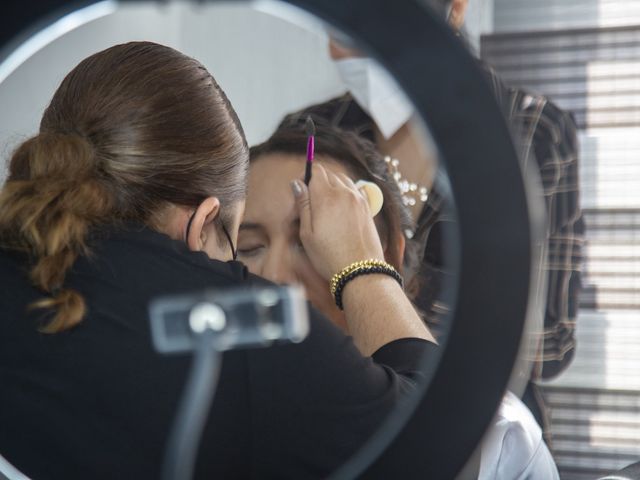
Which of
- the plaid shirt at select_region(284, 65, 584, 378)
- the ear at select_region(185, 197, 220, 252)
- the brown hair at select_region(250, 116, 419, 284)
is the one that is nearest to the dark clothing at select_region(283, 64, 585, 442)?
the plaid shirt at select_region(284, 65, 584, 378)

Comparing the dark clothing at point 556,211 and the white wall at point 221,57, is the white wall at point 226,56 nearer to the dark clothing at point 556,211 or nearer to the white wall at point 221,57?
the white wall at point 221,57

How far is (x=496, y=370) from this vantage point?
1.12ft

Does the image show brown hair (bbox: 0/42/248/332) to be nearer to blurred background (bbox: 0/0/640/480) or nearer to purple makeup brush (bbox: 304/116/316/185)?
purple makeup brush (bbox: 304/116/316/185)

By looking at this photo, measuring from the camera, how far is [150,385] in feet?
1.26

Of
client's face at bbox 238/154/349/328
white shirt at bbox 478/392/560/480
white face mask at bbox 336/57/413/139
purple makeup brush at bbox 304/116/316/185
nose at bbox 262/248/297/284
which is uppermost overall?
white face mask at bbox 336/57/413/139

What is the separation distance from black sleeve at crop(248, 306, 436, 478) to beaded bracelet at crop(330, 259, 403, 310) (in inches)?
1.7

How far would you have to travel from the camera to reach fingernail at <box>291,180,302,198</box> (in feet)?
1.56

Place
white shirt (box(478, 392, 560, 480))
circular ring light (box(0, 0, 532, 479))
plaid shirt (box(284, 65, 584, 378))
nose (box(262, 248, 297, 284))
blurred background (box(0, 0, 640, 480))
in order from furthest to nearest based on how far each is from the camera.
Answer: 1. blurred background (box(0, 0, 640, 480))
2. plaid shirt (box(284, 65, 584, 378))
3. white shirt (box(478, 392, 560, 480))
4. nose (box(262, 248, 297, 284))
5. circular ring light (box(0, 0, 532, 479))

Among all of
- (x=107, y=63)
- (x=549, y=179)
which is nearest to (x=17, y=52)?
(x=107, y=63)

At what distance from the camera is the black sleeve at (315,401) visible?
1.27ft

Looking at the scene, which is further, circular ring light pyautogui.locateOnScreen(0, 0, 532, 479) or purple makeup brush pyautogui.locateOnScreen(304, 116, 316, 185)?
purple makeup brush pyautogui.locateOnScreen(304, 116, 316, 185)

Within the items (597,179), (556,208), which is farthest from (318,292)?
(597,179)

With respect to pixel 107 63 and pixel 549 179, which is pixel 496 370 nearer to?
pixel 107 63

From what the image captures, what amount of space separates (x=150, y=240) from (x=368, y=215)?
0.47ft
